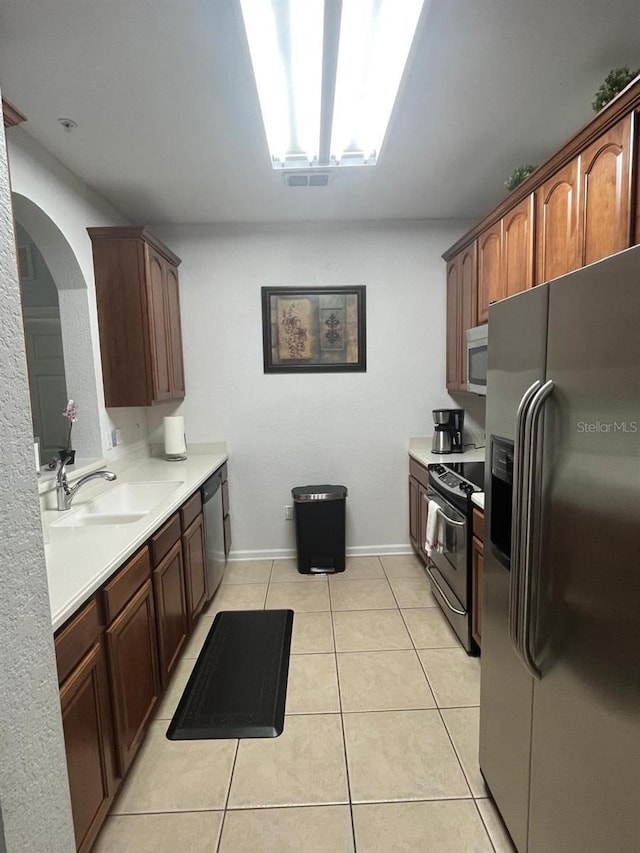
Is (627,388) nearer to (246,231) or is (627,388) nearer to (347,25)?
(347,25)

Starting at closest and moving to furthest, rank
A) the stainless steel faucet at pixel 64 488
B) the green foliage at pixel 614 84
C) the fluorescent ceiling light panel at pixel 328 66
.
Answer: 1. the fluorescent ceiling light panel at pixel 328 66
2. the green foliage at pixel 614 84
3. the stainless steel faucet at pixel 64 488

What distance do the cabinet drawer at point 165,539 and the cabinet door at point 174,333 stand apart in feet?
4.29

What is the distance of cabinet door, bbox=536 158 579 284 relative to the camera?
1.81m

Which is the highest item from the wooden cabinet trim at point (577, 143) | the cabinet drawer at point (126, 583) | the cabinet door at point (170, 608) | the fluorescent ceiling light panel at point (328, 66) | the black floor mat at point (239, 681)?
the fluorescent ceiling light panel at point (328, 66)

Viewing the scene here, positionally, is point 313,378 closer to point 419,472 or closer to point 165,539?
point 419,472

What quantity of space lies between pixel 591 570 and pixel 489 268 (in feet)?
7.20

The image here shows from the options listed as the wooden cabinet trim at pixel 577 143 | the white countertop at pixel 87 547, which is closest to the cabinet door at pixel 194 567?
the white countertop at pixel 87 547

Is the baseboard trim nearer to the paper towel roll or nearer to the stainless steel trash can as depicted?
the stainless steel trash can

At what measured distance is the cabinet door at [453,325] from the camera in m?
3.24

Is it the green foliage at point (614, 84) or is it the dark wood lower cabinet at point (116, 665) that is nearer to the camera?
the dark wood lower cabinet at point (116, 665)

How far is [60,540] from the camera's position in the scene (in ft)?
5.56

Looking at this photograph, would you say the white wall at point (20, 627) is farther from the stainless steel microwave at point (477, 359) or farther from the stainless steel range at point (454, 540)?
the stainless steel microwave at point (477, 359)

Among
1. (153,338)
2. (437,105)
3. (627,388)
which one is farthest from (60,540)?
(437,105)

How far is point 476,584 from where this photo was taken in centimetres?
222
